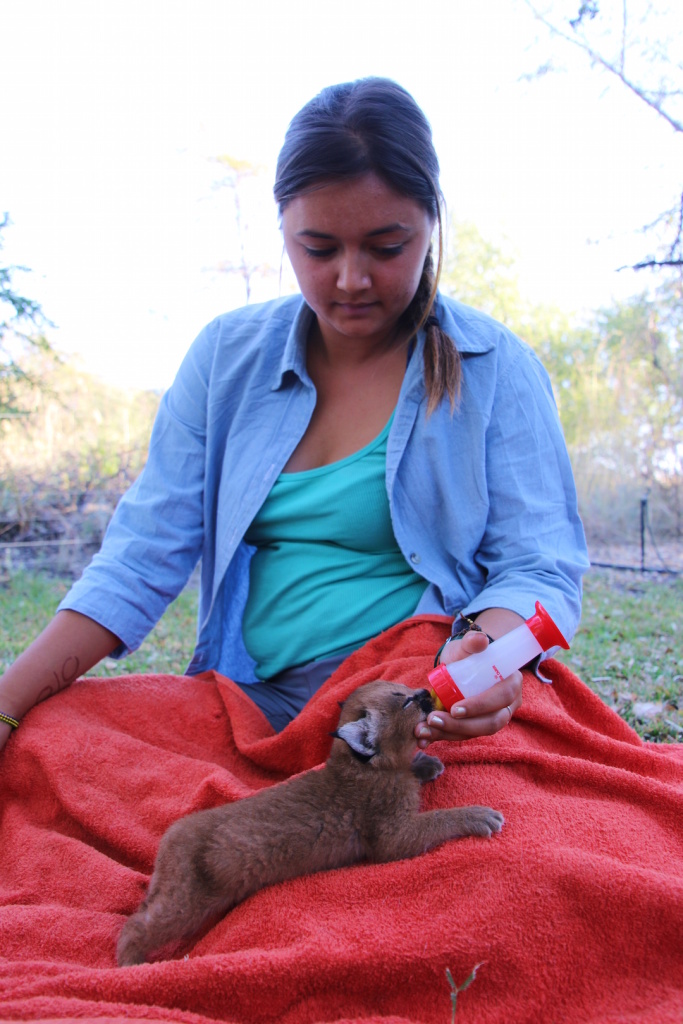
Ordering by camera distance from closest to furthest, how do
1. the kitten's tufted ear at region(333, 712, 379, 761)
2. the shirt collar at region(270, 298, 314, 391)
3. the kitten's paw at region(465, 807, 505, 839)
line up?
Answer: the kitten's paw at region(465, 807, 505, 839), the kitten's tufted ear at region(333, 712, 379, 761), the shirt collar at region(270, 298, 314, 391)

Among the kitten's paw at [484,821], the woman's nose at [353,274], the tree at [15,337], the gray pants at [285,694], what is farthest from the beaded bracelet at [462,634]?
the tree at [15,337]

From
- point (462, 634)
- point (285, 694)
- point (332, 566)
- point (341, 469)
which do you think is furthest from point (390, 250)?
point (285, 694)

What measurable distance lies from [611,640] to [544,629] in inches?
150

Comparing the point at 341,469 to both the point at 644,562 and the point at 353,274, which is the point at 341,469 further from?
the point at 644,562

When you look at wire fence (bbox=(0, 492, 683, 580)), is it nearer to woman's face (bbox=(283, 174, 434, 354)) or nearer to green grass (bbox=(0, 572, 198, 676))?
green grass (bbox=(0, 572, 198, 676))

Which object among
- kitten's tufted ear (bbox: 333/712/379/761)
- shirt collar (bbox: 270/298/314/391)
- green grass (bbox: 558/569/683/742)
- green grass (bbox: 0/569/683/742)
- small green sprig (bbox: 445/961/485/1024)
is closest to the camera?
small green sprig (bbox: 445/961/485/1024)

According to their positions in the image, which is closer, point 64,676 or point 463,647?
point 463,647

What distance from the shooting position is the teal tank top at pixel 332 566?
2.66 metres

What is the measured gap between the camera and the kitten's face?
7.27 ft

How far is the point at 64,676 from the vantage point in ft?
8.30

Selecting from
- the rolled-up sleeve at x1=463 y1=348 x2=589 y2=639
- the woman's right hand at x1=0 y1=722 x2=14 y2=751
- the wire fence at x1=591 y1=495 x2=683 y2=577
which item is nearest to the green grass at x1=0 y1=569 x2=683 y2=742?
the wire fence at x1=591 y1=495 x2=683 y2=577

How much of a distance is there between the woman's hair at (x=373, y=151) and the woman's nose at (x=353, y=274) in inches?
9.1

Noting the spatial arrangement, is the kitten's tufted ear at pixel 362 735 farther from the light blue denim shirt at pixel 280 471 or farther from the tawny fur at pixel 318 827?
the light blue denim shirt at pixel 280 471

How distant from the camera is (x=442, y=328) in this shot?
2.77 meters
